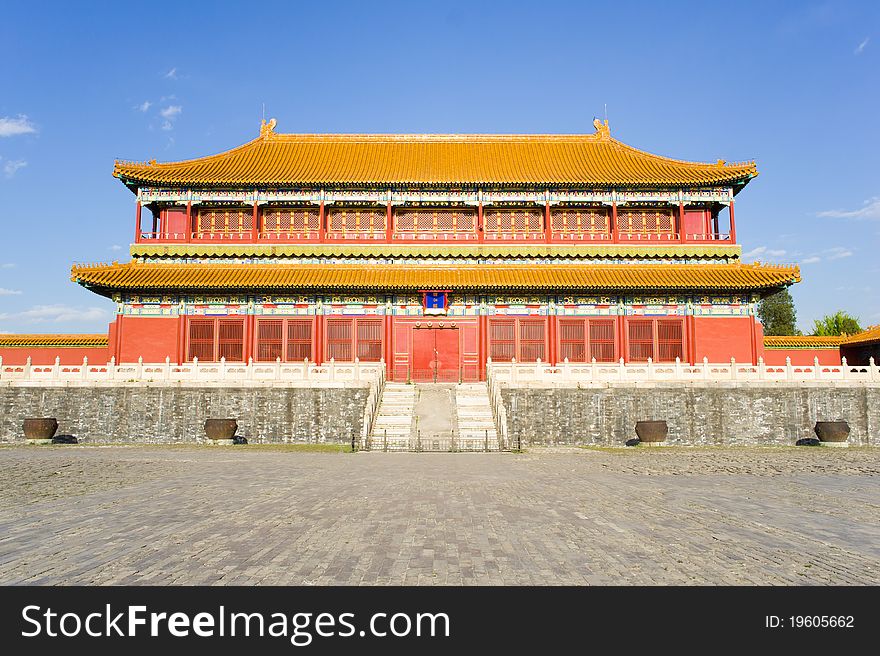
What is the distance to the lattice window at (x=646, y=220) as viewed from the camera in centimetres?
3138

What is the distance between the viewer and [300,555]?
21.4 ft

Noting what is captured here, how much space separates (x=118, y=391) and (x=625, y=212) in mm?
25495

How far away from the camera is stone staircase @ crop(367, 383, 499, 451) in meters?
20.0

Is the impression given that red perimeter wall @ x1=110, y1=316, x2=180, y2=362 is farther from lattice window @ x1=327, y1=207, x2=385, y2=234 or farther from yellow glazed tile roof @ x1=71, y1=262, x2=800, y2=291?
lattice window @ x1=327, y1=207, x2=385, y2=234

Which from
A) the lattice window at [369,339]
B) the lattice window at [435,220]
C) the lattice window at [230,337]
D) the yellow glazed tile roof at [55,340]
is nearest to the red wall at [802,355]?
the lattice window at [435,220]

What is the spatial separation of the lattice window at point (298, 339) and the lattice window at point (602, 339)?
13857mm

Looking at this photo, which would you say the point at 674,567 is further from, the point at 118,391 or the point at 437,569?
the point at 118,391

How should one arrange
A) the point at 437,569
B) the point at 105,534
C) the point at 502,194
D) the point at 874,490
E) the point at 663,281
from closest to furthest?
1. the point at 437,569
2. the point at 105,534
3. the point at 874,490
4. the point at 663,281
5. the point at 502,194

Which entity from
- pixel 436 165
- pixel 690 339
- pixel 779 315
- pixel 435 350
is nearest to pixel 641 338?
pixel 690 339

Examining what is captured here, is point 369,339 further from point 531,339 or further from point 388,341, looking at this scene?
point 531,339

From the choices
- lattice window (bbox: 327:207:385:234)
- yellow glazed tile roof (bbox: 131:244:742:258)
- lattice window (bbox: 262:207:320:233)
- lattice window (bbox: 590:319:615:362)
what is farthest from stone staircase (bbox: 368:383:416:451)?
lattice window (bbox: 262:207:320:233)

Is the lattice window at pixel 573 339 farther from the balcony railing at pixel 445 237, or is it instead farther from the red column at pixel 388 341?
the red column at pixel 388 341

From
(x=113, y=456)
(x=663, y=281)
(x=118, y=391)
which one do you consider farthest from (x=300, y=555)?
(x=663, y=281)
